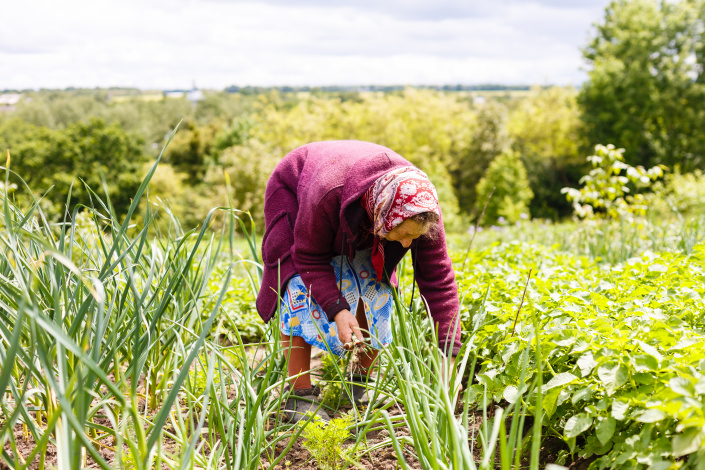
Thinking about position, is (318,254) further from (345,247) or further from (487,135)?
(487,135)

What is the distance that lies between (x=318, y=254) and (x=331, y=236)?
0.29ft

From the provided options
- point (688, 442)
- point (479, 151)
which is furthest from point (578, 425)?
point (479, 151)

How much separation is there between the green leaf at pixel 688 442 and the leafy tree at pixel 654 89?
26.9 meters

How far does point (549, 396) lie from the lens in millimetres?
1452

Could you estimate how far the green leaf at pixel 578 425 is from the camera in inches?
51.9

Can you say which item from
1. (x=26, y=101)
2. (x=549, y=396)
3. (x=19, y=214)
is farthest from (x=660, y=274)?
(x=26, y=101)

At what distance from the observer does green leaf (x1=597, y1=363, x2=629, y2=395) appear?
129 cm

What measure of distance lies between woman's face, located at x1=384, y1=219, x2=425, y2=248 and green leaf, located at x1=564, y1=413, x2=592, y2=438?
0.69m

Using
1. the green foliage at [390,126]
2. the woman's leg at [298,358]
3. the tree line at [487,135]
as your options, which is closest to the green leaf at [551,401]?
the woman's leg at [298,358]

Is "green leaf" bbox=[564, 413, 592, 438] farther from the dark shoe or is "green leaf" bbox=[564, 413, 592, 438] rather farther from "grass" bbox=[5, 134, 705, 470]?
the dark shoe

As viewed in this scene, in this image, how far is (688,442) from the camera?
105 cm

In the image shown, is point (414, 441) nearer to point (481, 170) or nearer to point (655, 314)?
point (655, 314)

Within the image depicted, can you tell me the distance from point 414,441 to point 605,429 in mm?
476

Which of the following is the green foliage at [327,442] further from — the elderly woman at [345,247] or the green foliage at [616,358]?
the green foliage at [616,358]
